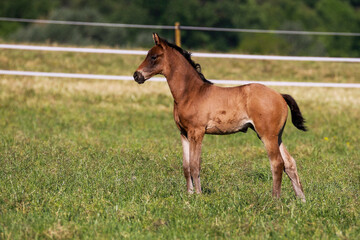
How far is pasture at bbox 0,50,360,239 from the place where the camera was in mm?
5230

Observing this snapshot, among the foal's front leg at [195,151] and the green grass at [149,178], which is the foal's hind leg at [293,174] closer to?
the green grass at [149,178]

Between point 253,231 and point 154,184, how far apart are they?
1995 mm

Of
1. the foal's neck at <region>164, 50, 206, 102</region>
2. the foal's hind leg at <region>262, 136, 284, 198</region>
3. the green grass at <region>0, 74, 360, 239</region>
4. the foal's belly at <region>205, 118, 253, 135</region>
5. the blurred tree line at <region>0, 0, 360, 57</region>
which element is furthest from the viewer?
the blurred tree line at <region>0, 0, 360, 57</region>

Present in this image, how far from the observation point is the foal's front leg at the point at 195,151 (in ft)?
20.9

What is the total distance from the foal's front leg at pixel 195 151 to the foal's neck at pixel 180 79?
456 mm

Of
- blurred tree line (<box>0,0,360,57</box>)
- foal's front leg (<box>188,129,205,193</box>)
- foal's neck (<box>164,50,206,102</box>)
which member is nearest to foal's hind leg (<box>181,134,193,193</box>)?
foal's front leg (<box>188,129,205,193</box>)

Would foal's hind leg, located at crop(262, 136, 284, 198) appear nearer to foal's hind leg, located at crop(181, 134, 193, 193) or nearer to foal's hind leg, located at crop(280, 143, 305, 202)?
foal's hind leg, located at crop(280, 143, 305, 202)

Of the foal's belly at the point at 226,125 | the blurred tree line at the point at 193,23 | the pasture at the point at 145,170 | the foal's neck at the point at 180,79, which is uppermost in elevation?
the foal's neck at the point at 180,79

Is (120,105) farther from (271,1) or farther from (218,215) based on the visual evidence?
(271,1)

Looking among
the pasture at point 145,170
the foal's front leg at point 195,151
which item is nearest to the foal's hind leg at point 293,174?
the pasture at point 145,170

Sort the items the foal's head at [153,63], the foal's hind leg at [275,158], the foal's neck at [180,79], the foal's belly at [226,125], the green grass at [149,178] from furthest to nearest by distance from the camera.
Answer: the foal's neck at [180,79] → the foal's head at [153,63] → the foal's belly at [226,125] → the foal's hind leg at [275,158] → the green grass at [149,178]

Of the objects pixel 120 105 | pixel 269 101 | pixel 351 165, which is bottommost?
pixel 120 105

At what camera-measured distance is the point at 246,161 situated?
28.7 ft

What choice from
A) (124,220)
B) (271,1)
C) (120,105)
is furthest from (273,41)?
(124,220)
